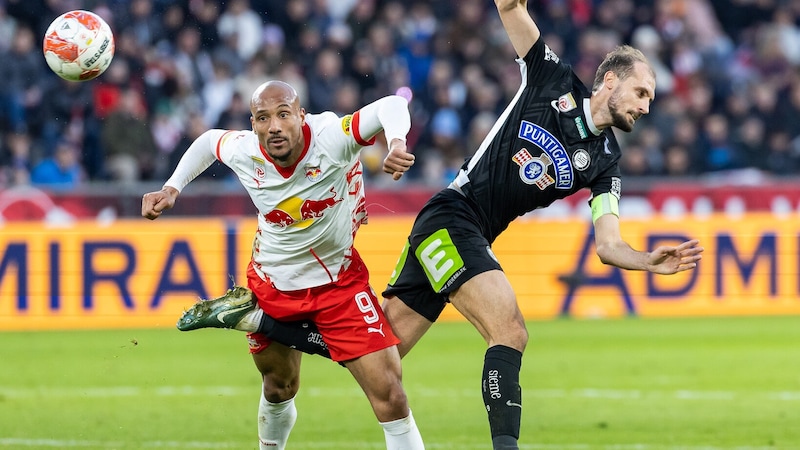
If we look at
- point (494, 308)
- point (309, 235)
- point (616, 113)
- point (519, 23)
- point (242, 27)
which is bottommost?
point (494, 308)

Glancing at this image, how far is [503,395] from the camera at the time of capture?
6.41m

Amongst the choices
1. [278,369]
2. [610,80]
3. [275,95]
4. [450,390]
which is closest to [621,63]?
[610,80]

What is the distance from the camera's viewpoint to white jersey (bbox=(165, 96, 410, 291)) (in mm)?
6867

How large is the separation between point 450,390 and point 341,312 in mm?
4056

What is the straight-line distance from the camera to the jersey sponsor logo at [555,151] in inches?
279

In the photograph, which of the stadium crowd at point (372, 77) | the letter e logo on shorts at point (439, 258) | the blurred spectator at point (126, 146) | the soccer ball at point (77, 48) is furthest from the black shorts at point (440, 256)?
the blurred spectator at point (126, 146)

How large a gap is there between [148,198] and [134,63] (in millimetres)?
11396

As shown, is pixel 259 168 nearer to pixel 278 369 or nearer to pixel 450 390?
pixel 278 369

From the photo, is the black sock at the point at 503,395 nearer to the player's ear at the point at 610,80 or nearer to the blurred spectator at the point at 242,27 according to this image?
the player's ear at the point at 610,80

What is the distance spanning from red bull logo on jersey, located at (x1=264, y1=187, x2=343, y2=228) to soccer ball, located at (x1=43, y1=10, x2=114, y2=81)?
1.56 m

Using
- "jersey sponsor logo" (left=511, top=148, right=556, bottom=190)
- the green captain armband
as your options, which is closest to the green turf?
the green captain armband

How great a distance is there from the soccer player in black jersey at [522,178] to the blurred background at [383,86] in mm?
8595

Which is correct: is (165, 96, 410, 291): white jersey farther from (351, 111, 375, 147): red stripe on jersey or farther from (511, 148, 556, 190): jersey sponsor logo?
(511, 148, 556, 190): jersey sponsor logo

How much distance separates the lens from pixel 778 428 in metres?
8.90
